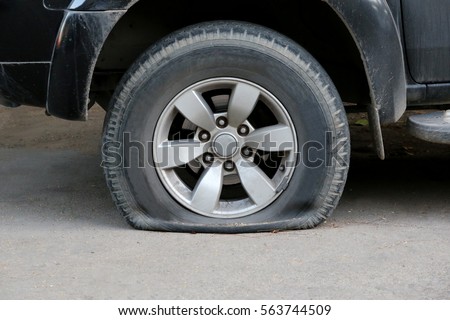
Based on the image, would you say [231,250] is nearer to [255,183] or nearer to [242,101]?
[255,183]

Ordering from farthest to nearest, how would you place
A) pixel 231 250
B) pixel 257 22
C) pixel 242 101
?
pixel 257 22 < pixel 242 101 < pixel 231 250

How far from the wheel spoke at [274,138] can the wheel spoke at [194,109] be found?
0.19 meters

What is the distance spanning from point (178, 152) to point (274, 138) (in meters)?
0.42

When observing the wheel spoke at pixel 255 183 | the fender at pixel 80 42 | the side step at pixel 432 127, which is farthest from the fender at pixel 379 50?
the fender at pixel 80 42

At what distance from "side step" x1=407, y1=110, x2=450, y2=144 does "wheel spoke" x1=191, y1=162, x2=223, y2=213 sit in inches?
34.7

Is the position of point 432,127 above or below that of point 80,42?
below

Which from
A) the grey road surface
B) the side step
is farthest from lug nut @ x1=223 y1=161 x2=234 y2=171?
the side step

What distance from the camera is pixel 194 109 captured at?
14.1 feet

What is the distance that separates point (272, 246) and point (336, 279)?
45cm

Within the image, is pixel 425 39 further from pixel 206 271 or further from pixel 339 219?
pixel 206 271

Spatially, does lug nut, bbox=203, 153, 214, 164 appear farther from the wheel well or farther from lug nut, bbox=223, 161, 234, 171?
the wheel well

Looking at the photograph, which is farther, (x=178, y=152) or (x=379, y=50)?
(x=178, y=152)

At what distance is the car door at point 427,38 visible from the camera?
14.1ft

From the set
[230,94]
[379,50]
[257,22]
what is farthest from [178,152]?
[379,50]
